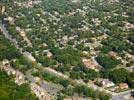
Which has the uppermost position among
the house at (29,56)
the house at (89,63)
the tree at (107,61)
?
the tree at (107,61)

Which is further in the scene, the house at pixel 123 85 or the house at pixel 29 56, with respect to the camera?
the house at pixel 29 56

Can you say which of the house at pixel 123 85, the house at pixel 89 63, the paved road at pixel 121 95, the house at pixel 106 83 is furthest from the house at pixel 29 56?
the paved road at pixel 121 95

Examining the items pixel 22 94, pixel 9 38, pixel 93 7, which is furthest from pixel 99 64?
pixel 93 7

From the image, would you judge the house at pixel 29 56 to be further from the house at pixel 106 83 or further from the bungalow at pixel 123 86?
the bungalow at pixel 123 86

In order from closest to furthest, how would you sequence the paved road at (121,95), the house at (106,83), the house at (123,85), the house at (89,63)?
the paved road at (121,95)
the house at (123,85)
the house at (106,83)
the house at (89,63)

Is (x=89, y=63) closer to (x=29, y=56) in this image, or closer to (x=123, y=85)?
(x=123, y=85)

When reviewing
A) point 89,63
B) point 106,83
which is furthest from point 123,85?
point 89,63

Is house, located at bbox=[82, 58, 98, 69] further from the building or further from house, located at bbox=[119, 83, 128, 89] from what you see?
house, located at bbox=[119, 83, 128, 89]

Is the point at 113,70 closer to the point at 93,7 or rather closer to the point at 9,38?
the point at 9,38

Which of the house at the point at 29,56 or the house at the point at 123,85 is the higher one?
the house at the point at 123,85

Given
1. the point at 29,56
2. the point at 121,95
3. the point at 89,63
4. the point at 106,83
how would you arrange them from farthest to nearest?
the point at 29,56, the point at 89,63, the point at 106,83, the point at 121,95

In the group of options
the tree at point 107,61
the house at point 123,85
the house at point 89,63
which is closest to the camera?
the house at point 123,85

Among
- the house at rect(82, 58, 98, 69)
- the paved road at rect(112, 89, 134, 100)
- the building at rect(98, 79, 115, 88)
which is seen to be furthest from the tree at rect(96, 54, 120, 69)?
the paved road at rect(112, 89, 134, 100)
